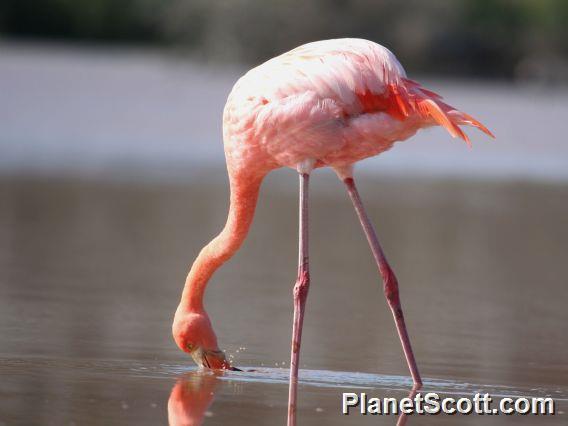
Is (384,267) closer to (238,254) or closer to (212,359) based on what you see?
(212,359)

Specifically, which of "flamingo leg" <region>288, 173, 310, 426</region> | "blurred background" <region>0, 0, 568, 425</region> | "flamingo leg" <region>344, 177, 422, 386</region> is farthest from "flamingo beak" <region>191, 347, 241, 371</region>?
"flamingo leg" <region>344, 177, 422, 386</region>

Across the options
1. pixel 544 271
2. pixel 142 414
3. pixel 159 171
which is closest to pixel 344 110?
pixel 142 414

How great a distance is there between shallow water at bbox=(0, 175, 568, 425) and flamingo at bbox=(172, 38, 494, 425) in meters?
0.24

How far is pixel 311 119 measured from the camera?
6.02m

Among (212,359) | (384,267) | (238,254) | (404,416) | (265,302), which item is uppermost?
(238,254)

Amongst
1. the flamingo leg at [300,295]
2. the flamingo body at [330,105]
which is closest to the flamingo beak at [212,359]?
the flamingo leg at [300,295]

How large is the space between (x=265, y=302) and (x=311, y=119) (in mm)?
2108

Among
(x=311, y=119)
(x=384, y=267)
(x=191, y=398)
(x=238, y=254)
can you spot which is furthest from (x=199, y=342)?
(x=238, y=254)

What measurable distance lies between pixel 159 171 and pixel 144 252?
17.4ft

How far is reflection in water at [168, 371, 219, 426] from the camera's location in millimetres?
4969

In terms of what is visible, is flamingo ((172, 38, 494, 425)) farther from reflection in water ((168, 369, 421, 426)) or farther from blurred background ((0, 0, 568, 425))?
blurred background ((0, 0, 568, 425))

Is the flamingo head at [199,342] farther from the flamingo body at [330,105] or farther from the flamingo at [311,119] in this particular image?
the flamingo body at [330,105]

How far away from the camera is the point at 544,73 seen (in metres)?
29.4

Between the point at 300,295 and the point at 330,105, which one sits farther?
the point at 300,295
